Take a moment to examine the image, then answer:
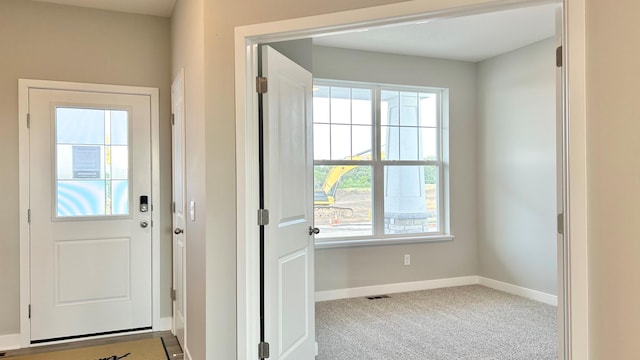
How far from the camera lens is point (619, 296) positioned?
158cm

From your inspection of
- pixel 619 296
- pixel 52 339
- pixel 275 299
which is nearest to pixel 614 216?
pixel 619 296

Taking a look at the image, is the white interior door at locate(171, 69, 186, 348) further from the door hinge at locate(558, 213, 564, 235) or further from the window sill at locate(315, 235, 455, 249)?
the door hinge at locate(558, 213, 564, 235)

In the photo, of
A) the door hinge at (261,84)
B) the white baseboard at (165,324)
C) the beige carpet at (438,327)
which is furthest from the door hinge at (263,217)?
the white baseboard at (165,324)

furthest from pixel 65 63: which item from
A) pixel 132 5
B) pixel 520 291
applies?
pixel 520 291

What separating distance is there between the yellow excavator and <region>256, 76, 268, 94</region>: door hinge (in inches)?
89.5

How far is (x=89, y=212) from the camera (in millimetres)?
3410

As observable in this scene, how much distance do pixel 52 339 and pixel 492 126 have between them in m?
4.77

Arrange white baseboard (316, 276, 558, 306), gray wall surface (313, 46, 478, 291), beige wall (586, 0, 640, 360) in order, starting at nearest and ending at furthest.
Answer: beige wall (586, 0, 640, 360)
white baseboard (316, 276, 558, 306)
gray wall surface (313, 46, 478, 291)

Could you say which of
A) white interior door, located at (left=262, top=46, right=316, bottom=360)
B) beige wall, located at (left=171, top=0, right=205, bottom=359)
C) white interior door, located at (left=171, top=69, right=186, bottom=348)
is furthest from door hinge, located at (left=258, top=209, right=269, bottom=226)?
white interior door, located at (left=171, top=69, right=186, bottom=348)

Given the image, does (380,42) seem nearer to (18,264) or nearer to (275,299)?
(275,299)

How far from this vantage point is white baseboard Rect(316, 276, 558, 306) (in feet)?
14.2

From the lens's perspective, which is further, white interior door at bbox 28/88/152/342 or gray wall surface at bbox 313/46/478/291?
gray wall surface at bbox 313/46/478/291

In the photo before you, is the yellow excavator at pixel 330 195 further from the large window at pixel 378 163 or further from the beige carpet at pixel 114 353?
the beige carpet at pixel 114 353

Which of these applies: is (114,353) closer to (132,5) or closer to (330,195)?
(330,195)
